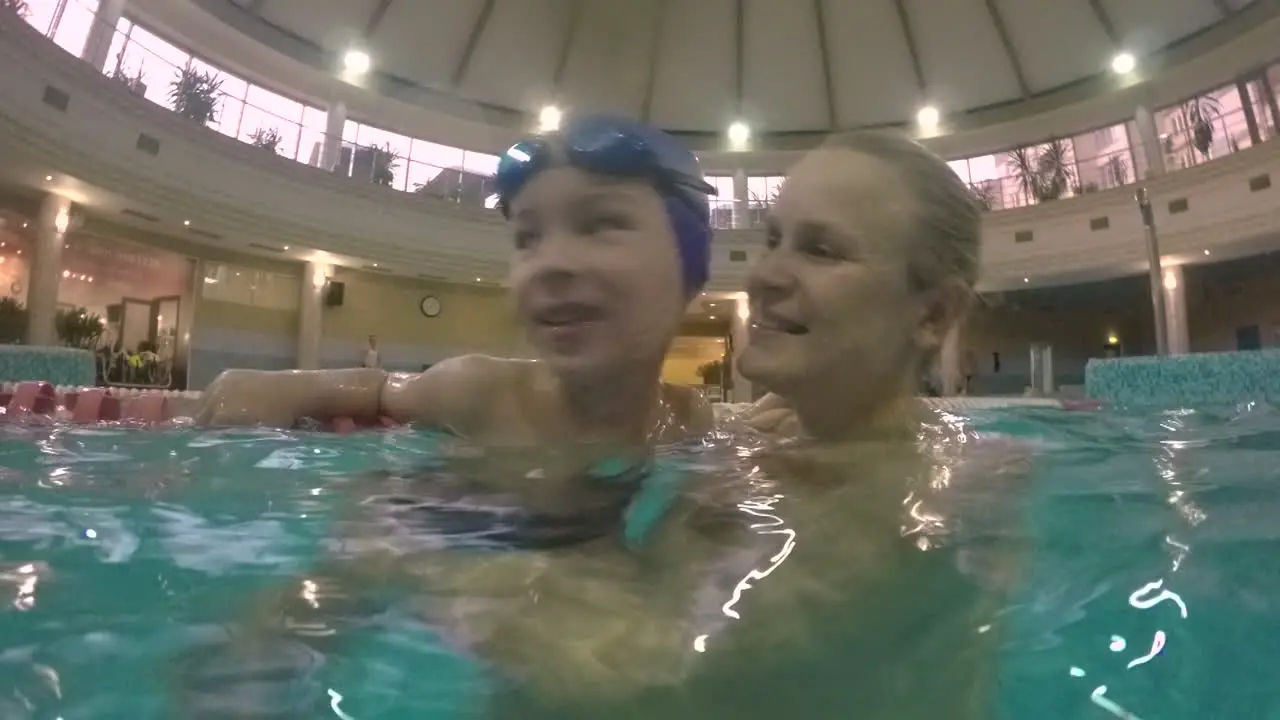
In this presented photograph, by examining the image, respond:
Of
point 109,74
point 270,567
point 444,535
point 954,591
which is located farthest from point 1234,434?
point 109,74

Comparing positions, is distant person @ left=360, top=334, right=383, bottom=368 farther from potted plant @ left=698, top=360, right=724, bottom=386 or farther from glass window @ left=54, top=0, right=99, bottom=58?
potted plant @ left=698, top=360, right=724, bottom=386

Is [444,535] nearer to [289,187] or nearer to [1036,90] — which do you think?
[289,187]

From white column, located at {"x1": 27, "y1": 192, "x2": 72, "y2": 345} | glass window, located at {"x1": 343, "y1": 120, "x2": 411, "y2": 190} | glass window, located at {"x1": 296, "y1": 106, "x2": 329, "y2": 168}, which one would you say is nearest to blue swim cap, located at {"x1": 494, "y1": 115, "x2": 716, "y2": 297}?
white column, located at {"x1": 27, "y1": 192, "x2": 72, "y2": 345}

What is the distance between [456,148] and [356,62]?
8.55ft

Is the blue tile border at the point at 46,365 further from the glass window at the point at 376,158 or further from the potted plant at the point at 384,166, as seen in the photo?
the potted plant at the point at 384,166

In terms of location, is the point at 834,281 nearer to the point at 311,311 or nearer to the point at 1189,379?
the point at 1189,379

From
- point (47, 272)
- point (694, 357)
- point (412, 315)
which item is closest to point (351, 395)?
point (47, 272)

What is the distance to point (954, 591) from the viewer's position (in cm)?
83

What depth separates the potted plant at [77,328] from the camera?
11.5 m

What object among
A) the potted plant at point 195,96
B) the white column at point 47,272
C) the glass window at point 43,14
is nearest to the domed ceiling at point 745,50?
the potted plant at point 195,96

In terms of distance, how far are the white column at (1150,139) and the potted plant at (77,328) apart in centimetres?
1769

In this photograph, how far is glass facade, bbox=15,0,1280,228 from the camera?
1135 centimetres

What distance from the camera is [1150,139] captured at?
47.8ft

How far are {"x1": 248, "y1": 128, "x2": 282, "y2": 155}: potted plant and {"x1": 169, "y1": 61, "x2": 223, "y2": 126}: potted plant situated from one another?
719mm
